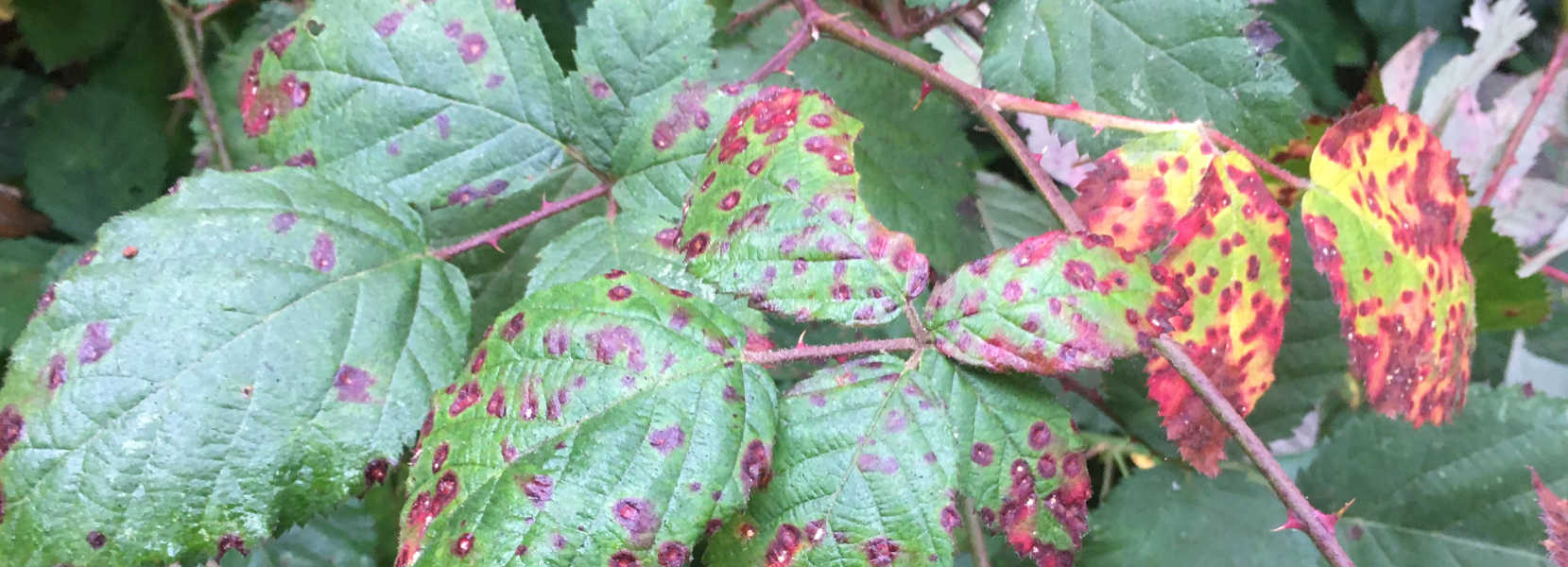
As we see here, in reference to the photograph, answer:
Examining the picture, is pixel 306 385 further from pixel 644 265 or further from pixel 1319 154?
pixel 1319 154

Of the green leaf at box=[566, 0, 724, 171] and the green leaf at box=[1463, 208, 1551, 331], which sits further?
the green leaf at box=[1463, 208, 1551, 331]

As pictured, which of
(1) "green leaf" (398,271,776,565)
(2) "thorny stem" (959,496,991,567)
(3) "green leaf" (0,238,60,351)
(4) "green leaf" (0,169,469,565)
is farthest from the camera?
(3) "green leaf" (0,238,60,351)

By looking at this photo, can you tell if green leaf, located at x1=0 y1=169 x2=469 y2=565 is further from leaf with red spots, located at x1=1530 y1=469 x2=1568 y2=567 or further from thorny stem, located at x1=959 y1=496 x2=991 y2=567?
leaf with red spots, located at x1=1530 y1=469 x2=1568 y2=567

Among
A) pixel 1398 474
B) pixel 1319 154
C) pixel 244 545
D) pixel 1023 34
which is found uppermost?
pixel 1023 34

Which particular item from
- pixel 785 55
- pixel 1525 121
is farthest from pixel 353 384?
pixel 1525 121

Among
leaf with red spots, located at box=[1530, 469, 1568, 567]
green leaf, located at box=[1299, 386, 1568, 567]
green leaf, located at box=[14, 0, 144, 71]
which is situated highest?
green leaf, located at box=[14, 0, 144, 71]

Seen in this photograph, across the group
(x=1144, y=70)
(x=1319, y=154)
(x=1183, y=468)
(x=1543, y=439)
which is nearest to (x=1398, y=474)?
(x=1543, y=439)

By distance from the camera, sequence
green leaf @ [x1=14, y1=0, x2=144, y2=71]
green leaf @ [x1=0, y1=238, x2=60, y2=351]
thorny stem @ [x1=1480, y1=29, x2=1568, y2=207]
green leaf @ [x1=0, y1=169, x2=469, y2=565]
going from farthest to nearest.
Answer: green leaf @ [x1=14, y1=0, x2=144, y2=71]
thorny stem @ [x1=1480, y1=29, x2=1568, y2=207]
green leaf @ [x1=0, y1=238, x2=60, y2=351]
green leaf @ [x1=0, y1=169, x2=469, y2=565]

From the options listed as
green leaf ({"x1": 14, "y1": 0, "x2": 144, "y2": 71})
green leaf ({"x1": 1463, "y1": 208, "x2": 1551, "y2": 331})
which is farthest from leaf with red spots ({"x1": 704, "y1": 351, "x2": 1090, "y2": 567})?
green leaf ({"x1": 14, "y1": 0, "x2": 144, "y2": 71})
